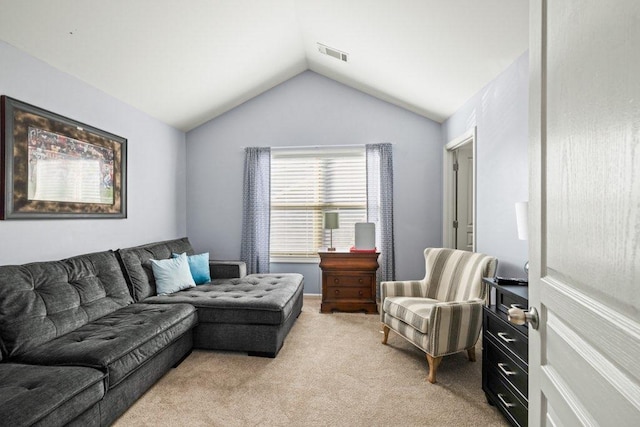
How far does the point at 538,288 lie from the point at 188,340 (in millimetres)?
2592

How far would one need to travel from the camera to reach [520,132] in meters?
2.45

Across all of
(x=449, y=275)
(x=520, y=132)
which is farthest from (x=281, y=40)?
(x=449, y=275)

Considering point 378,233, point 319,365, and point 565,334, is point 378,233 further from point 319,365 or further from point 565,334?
point 565,334

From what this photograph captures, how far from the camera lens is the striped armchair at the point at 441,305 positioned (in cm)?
232

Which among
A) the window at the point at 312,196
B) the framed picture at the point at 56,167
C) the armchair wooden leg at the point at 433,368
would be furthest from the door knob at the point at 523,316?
the window at the point at 312,196

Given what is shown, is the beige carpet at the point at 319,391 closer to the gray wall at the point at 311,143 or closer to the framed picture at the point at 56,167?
the framed picture at the point at 56,167

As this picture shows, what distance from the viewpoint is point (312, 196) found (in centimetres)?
460

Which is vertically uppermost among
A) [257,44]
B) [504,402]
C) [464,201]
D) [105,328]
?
[257,44]

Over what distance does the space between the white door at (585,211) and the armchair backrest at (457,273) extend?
1718 millimetres

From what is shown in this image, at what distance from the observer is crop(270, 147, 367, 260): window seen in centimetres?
452

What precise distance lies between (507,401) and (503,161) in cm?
177

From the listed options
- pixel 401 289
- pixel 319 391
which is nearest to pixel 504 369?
pixel 319 391

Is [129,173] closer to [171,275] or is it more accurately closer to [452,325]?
[171,275]

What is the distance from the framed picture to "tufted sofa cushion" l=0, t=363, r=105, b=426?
3.79ft
